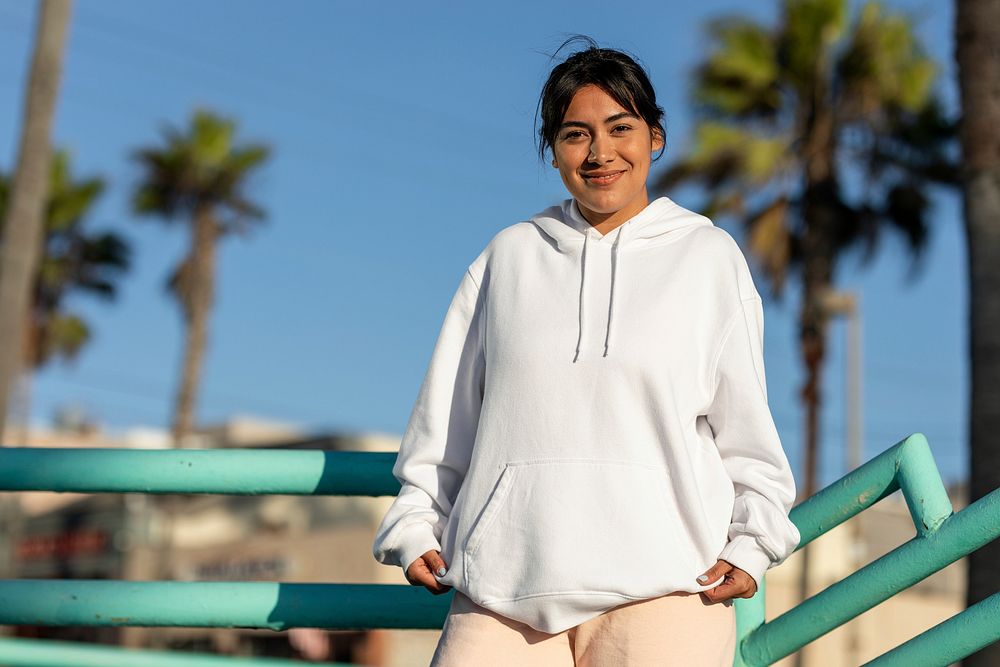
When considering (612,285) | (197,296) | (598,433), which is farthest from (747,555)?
(197,296)

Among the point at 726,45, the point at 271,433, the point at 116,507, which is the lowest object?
the point at 116,507

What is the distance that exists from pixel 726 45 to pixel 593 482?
17483 millimetres

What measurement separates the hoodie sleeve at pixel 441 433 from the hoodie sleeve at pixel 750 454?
1.39 ft

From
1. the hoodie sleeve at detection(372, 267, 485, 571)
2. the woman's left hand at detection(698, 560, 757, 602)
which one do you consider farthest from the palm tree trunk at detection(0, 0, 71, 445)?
the woman's left hand at detection(698, 560, 757, 602)

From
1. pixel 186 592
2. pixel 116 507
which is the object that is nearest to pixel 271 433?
pixel 116 507

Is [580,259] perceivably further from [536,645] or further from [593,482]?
[536,645]

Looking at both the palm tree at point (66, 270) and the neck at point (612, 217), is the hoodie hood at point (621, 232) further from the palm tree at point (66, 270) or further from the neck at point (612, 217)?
the palm tree at point (66, 270)

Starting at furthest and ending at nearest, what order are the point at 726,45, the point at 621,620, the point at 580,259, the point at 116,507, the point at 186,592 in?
the point at 116,507 → the point at 726,45 → the point at 186,592 → the point at 580,259 → the point at 621,620

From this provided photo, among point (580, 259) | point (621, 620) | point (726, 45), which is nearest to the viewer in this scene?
point (621, 620)

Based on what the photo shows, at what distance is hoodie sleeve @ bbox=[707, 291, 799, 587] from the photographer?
2.08 meters

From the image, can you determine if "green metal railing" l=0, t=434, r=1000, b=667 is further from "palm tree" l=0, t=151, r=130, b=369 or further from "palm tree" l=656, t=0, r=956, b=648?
"palm tree" l=0, t=151, r=130, b=369

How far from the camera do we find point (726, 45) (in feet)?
61.5

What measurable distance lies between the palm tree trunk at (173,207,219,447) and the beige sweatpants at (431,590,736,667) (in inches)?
1081

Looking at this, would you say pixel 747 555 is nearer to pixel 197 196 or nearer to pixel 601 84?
pixel 601 84
